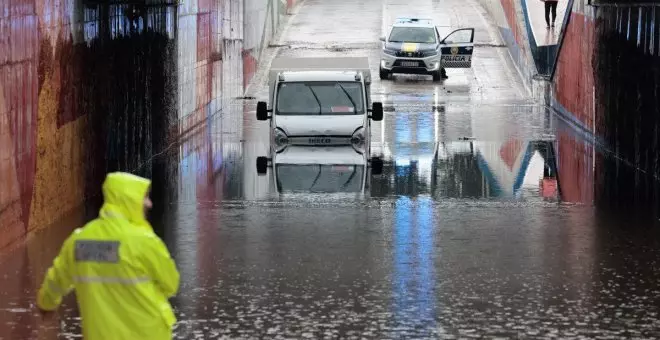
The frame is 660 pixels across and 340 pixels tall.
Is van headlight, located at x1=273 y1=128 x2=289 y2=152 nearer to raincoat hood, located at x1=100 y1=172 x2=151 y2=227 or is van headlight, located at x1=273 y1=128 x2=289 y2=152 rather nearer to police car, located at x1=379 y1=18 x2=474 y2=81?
police car, located at x1=379 y1=18 x2=474 y2=81

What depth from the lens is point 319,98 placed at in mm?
27953

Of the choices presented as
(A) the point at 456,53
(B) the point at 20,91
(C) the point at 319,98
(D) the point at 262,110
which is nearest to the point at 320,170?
(D) the point at 262,110

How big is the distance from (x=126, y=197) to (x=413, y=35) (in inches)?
1571

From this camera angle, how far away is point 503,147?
97.8ft

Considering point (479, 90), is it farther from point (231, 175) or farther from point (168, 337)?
point (168, 337)

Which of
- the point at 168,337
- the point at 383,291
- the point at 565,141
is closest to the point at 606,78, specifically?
the point at 565,141

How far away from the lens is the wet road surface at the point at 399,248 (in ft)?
41.3

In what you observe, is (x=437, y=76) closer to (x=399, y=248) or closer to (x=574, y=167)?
(x=574, y=167)

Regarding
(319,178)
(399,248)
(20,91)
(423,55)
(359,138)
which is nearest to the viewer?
(399,248)

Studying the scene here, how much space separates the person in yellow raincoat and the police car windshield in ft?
127

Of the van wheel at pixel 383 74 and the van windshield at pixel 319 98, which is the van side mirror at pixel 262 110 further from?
the van wheel at pixel 383 74

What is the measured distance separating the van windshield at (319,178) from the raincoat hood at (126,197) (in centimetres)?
1491

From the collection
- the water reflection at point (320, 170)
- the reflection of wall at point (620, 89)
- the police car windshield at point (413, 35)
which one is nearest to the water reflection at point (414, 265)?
the water reflection at point (320, 170)

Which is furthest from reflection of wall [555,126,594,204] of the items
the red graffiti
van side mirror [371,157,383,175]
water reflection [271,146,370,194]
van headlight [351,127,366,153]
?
the red graffiti
